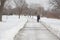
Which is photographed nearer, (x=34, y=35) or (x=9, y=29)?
(x=34, y=35)

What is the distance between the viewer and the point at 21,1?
85.9 meters

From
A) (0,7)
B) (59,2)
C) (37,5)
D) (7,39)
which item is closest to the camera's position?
(7,39)

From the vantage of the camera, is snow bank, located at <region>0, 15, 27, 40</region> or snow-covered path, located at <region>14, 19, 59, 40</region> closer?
snow bank, located at <region>0, 15, 27, 40</region>

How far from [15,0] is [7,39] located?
7811 centimetres

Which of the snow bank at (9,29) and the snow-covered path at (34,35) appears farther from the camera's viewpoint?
the snow-covered path at (34,35)

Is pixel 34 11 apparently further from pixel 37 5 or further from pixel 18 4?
pixel 18 4

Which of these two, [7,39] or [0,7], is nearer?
[7,39]

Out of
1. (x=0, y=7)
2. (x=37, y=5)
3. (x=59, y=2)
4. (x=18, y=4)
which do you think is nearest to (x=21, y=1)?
(x=18, y=4)

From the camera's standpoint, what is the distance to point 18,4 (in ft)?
283

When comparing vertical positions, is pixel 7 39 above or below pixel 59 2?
below

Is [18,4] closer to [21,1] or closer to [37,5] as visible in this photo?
[21,1]

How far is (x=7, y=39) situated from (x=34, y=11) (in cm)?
14703

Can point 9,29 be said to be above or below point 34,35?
above

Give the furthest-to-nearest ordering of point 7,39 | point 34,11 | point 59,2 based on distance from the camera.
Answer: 1. point 34,11
2. point 59,2
3. point 7,39
